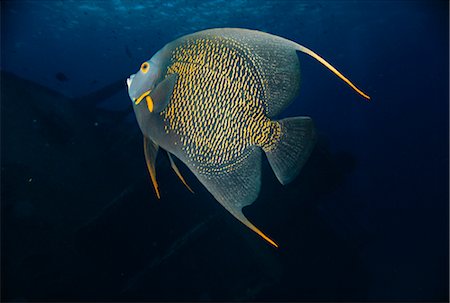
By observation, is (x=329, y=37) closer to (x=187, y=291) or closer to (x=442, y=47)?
(x=442, y=47)

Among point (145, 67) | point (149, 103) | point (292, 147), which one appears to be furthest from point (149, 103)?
point (292, 147)

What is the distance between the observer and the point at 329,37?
1246 inches

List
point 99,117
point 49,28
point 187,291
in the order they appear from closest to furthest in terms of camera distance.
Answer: point 187,291
point 99,117
point 49,28

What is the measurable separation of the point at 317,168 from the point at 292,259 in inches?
106

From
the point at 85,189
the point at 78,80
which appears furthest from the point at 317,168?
the point at 78,80

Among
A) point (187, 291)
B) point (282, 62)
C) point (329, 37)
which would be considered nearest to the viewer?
point (282, 62)

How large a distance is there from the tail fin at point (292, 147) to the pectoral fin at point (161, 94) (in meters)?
0.44

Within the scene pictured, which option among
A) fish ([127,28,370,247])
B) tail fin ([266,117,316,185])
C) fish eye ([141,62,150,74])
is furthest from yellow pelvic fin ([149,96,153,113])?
tail fin ([266,117,316,185])

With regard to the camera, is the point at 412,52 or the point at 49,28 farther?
the point at 412,52

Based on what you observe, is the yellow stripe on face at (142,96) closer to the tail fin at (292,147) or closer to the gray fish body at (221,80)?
the gray fish body at (221,80)

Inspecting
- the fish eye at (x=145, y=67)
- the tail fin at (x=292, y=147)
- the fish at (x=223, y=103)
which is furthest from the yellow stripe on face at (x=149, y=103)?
the tail fin at (x=292, y=147)

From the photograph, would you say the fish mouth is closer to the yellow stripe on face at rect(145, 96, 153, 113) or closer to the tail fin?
the yellow stripe on face at rect(145, 96, 153, 113)

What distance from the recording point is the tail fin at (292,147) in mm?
1189

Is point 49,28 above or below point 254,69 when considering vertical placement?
below
